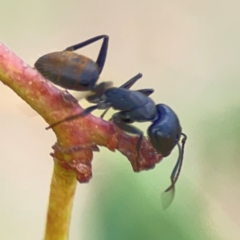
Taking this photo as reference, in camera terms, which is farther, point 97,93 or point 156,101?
point 156,101

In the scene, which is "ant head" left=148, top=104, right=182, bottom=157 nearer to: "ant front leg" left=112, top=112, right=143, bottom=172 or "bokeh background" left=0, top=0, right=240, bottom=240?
"ant front leg" left=112, top=112, right=143, bottom=172

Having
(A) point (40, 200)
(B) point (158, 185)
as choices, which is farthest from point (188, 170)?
(A) point (40, 200)

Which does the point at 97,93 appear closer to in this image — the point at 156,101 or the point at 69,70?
the point at 69,70

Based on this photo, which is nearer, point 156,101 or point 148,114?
point 148,114

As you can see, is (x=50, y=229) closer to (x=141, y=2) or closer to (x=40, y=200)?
(x=40, y=200)

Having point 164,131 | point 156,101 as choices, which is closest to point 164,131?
point 164,131

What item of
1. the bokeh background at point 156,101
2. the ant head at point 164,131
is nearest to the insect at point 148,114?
the ant head at point 164,131

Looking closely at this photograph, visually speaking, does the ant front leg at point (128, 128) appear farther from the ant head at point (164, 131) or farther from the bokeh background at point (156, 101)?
the bokeh background at point (156, 101)

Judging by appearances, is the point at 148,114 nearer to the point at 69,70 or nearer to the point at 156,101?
the point at 69,70
